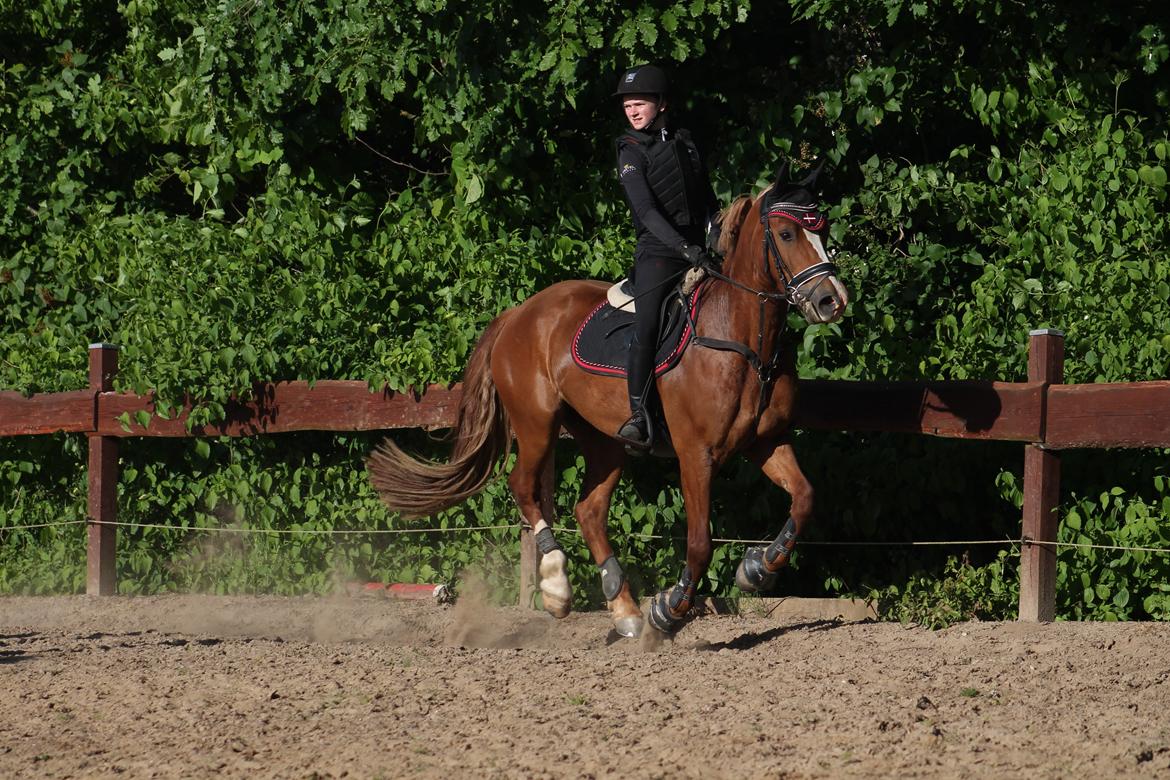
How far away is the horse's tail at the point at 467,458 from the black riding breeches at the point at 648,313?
137 cm

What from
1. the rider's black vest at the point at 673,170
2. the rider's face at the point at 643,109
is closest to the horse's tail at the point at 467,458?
the rider's black vest at the point at 673,170

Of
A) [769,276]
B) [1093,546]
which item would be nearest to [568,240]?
[769,276]

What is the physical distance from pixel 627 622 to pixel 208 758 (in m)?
3.14

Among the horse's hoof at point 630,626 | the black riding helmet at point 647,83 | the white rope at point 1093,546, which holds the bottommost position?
the horse's hoof at point 630,626

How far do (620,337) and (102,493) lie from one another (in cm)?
488

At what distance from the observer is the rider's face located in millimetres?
7105

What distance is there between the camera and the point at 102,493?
406 inches

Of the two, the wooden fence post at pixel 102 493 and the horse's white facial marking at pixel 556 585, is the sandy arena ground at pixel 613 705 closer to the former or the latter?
the horse's white facial marking at pixel 556 585

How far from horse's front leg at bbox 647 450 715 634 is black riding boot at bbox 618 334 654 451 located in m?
0.31

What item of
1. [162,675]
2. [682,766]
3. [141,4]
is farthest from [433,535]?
[682,766]

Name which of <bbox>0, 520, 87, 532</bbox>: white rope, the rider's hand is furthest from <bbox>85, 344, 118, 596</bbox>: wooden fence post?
the rider's hand

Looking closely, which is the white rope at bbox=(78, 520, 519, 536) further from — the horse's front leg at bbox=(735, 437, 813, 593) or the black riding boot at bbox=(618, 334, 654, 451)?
the horse's front leg at bbox=(735, 437, 813, 593)

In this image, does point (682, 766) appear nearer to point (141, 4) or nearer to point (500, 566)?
point (500, 566)

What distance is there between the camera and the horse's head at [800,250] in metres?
6.24
